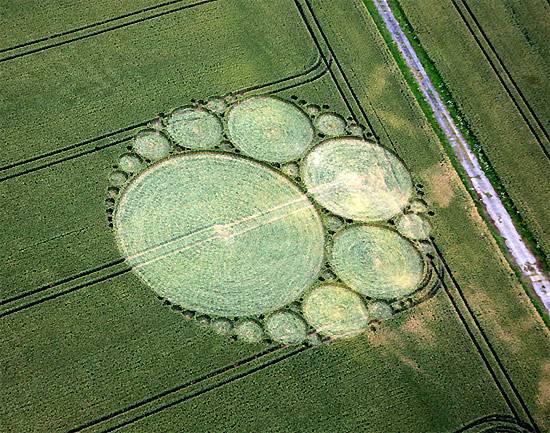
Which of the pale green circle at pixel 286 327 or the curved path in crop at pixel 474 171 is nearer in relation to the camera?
the pale green circle at pixel 286 327

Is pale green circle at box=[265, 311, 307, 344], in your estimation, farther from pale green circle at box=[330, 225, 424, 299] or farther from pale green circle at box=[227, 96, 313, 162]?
pale green circle at box=[227, 96, 313, 162]

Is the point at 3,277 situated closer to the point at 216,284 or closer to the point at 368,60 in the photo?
the point at 216,284

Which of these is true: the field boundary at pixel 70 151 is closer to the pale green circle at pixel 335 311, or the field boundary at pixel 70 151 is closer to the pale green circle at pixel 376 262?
the pale green circle at pixel 376 262

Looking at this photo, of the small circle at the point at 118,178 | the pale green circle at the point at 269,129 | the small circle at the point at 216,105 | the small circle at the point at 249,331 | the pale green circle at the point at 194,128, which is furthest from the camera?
the small circle at the point at 216,105

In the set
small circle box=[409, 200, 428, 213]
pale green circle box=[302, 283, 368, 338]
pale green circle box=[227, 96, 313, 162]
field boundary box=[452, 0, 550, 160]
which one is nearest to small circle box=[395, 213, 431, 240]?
small circle box=[409, 200, 428, 213]

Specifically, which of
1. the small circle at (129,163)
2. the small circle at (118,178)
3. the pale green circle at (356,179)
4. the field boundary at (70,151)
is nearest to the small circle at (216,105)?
the field boundary at (70,151)

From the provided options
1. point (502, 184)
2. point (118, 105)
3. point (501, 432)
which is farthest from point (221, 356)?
point (502, 184)
